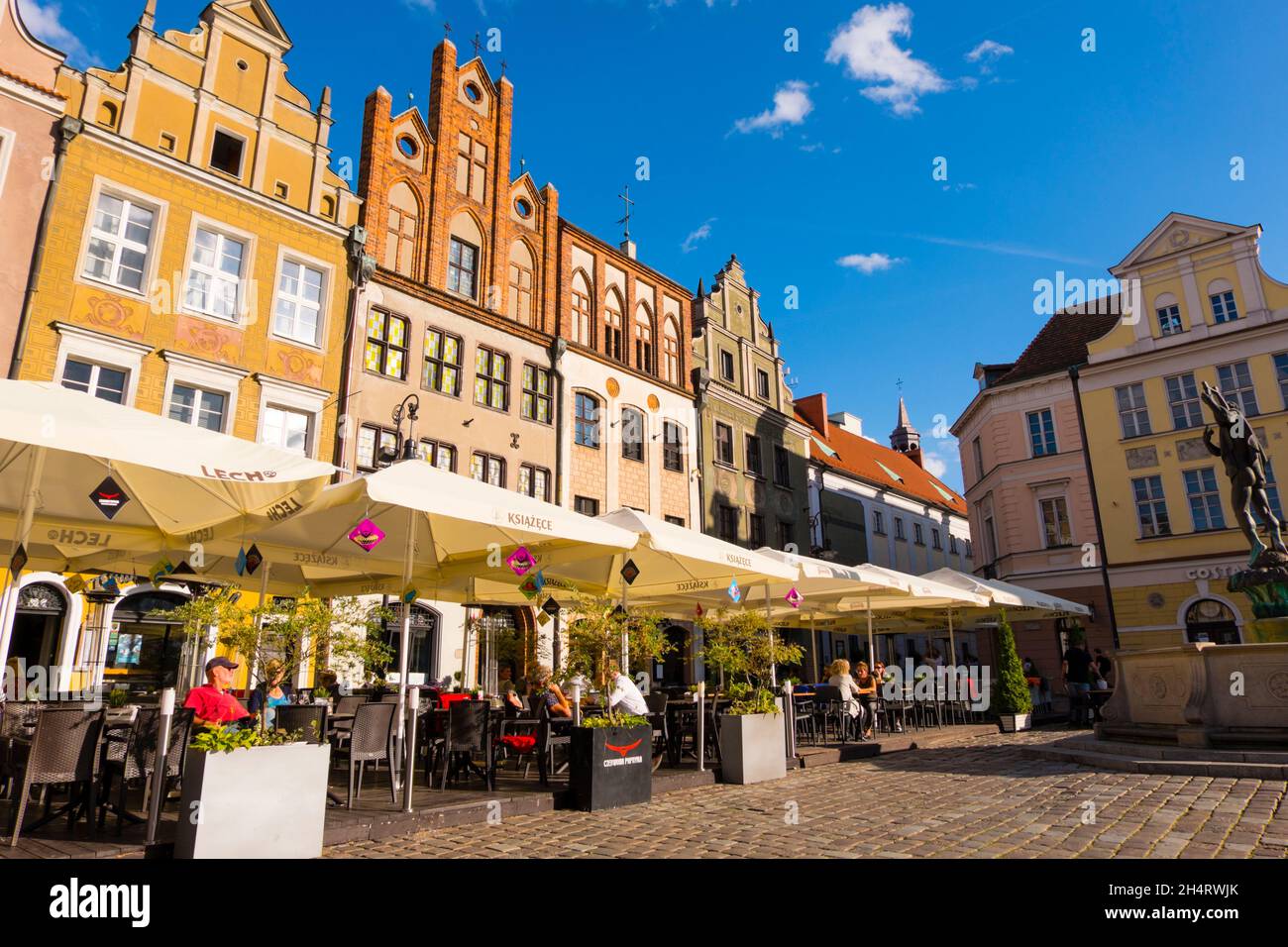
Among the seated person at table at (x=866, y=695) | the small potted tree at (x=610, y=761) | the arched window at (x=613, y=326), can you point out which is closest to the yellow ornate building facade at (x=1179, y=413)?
the seated person at table at (x=866, y=695)

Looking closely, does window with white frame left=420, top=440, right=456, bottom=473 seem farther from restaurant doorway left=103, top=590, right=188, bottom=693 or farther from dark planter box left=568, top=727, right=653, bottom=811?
dark planter box left=568, top=727, right=653, bottom=811

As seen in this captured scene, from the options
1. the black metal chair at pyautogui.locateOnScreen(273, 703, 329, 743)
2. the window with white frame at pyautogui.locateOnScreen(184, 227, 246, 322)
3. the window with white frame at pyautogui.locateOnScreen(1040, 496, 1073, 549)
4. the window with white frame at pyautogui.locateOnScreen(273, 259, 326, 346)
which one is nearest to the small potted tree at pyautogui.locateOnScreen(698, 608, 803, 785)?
the black metal chair at pyautogui.locateOnScreen(273, 703, 329, 743)

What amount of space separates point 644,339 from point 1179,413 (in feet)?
65.5

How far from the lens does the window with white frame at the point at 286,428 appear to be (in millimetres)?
17406

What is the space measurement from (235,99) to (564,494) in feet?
41.8

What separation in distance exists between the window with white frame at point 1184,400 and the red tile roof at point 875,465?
1327cm

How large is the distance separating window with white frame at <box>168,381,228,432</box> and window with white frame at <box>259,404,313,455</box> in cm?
87

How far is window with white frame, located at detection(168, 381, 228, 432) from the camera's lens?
1625 centimetres

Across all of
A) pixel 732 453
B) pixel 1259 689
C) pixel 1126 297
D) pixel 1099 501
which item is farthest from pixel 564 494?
pixel 1126 297

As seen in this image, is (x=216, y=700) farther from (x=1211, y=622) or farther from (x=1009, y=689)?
(x=1211, y=622)

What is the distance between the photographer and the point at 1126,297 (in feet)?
103

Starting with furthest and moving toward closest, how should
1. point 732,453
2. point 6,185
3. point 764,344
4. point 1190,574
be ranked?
point 764,344, point 732,453, point 1190,574, point 6,185

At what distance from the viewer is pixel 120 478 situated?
756 cm
